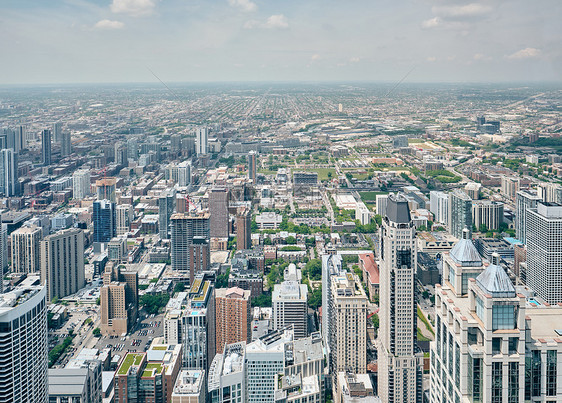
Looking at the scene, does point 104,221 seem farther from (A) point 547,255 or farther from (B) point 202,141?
(A) point 547,255

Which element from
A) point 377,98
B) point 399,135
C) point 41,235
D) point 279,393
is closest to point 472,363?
point 279,393

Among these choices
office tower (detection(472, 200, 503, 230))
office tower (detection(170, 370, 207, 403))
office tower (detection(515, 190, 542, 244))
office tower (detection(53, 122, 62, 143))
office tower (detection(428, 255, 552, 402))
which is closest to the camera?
office tower (detection(428, 255, 552, 402))

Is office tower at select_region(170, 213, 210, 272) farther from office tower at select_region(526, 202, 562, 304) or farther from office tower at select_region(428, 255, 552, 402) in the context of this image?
office tower at select_region(428, 255, 552, 402)

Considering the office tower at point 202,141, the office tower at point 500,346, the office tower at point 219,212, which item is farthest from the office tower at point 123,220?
the office tower at point 500,346

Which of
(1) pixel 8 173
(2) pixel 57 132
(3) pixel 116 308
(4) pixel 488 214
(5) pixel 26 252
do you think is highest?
(2) pixel 57 132

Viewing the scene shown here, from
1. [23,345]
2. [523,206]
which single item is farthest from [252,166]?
[23,345]

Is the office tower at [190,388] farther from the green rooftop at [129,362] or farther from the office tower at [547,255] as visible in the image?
the office tower at [547,255]

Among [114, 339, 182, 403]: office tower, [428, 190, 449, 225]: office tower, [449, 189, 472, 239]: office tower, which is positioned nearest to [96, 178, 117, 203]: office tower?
[428, 190, 449, 225]: office tower
